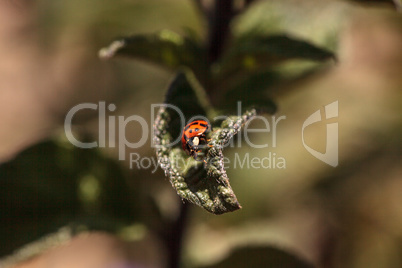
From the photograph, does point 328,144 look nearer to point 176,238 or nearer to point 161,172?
point 161,172

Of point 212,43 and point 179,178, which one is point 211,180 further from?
point 212,43

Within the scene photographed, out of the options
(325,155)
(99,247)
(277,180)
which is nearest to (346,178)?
(325,155)

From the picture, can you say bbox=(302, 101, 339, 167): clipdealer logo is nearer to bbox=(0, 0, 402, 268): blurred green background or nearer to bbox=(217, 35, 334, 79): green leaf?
bbox=(0, 0, 402, 268): blurred green background

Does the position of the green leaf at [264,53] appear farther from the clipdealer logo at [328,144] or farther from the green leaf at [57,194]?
the clipdealer logo at [328,144]

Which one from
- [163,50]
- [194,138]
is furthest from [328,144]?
[194,138]

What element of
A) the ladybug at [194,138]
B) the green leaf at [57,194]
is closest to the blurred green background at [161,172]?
the green leaf at [57,194]

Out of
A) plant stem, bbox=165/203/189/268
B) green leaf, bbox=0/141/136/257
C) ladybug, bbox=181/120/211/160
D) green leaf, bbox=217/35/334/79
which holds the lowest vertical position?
plant stem, bbox=165/203/189/268

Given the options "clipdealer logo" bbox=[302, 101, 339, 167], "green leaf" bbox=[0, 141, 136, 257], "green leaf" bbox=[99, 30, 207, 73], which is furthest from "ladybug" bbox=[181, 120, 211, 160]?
"clipdealer logo" bbox=[302, 101, 339, 167]
